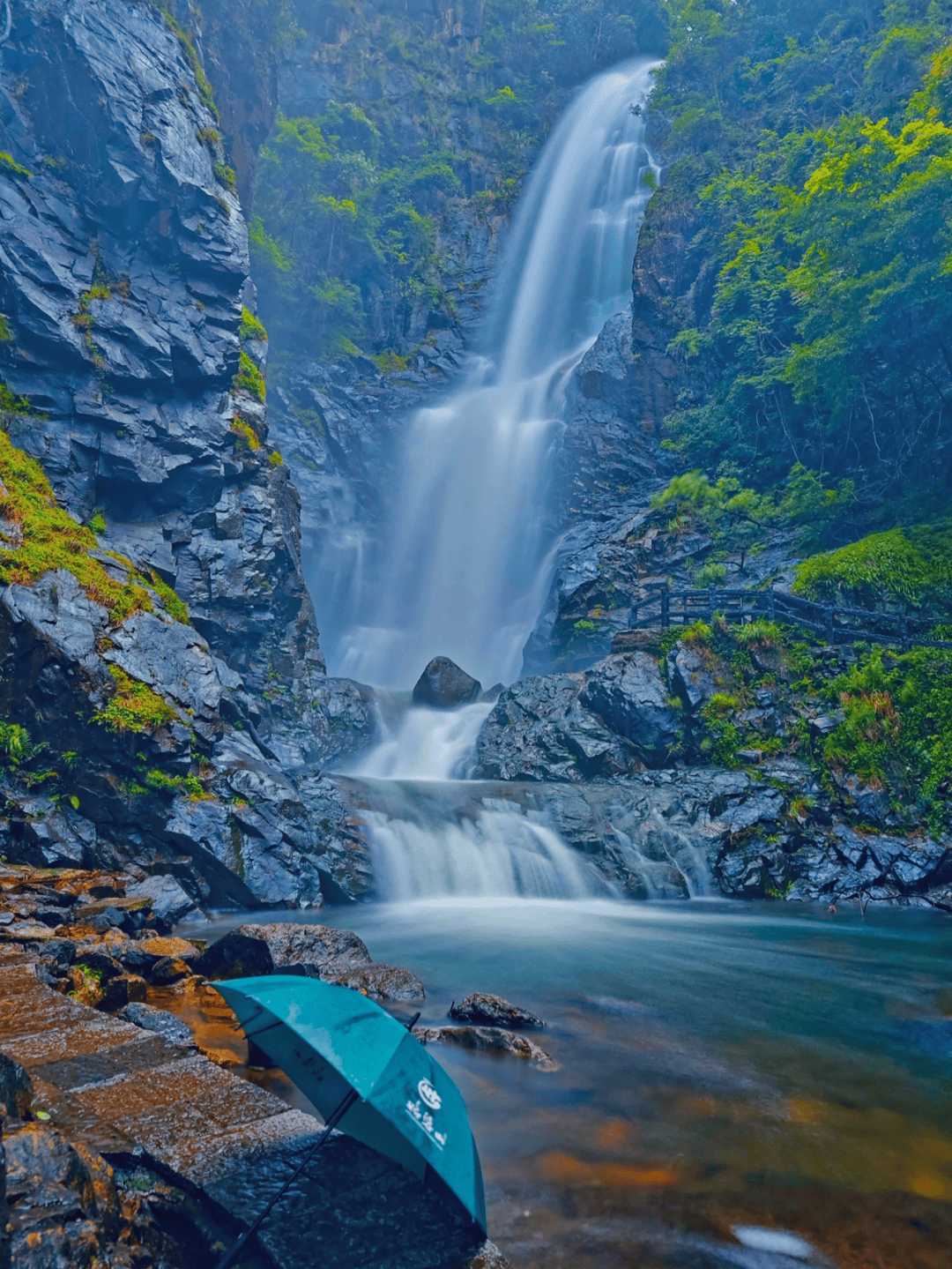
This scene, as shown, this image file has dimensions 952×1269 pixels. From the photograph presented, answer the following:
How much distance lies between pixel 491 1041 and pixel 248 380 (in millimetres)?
19379

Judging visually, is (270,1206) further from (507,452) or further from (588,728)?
(507,452)

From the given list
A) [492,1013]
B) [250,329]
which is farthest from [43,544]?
[250,329]

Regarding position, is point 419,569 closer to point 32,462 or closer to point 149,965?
point 32,462

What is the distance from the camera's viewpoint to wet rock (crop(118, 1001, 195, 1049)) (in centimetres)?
485

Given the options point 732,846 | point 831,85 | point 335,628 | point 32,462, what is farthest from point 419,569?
point 831,85

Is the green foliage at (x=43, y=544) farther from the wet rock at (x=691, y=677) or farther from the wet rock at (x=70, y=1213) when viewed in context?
Answer: the wet rock at (x=691, y=677)

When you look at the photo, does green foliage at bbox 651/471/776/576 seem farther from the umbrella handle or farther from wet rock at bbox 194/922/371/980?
the umbrella handle

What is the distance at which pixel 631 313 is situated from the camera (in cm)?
2983

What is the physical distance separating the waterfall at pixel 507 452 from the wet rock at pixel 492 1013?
1910 centimetres

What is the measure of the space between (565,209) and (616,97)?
9.20 metres

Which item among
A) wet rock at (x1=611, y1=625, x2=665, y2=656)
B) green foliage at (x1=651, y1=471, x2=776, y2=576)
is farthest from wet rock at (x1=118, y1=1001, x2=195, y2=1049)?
green foliage at (x1=651, y1=471, x2=776, y2=576)

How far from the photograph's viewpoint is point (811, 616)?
17750 millimetres

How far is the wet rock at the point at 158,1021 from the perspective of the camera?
4848mm

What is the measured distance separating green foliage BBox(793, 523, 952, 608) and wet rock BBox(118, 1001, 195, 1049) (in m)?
16.8
